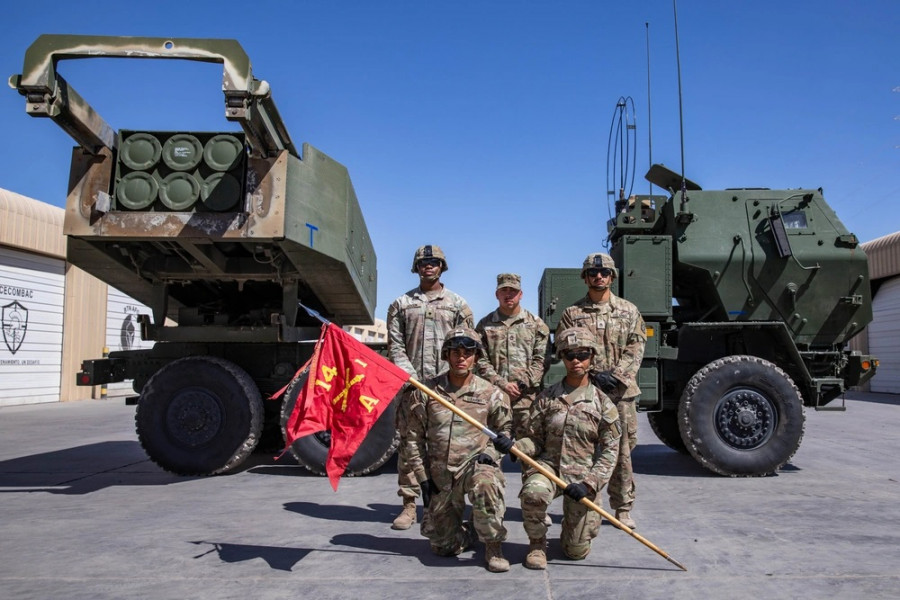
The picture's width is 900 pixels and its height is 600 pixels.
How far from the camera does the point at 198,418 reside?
6.10 metres

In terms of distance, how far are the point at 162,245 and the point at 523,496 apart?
156 inches

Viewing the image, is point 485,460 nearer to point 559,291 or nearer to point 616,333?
point 616,333

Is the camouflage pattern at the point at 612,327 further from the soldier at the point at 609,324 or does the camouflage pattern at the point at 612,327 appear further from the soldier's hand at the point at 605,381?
the soldier's hand at the point at 605,381

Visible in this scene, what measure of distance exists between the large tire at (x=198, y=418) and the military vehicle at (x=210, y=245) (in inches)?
0.4

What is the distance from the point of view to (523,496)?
11.8ft

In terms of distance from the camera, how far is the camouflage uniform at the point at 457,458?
11.8 ft


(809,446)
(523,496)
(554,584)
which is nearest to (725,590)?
(554,584)

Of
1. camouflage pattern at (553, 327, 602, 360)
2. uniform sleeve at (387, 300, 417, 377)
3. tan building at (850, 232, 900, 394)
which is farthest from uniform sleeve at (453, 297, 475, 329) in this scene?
tan building at (850, 232, 900, 394)

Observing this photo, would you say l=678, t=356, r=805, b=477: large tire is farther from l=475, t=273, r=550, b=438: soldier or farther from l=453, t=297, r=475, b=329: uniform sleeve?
l=453, t=297, r=475, b=329: uniform sleeve

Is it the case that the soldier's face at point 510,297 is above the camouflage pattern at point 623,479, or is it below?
above

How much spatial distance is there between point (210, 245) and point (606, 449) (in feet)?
12.6

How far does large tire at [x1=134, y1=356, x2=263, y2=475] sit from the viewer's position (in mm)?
6098

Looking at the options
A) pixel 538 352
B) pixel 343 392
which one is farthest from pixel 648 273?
pixel 343 392

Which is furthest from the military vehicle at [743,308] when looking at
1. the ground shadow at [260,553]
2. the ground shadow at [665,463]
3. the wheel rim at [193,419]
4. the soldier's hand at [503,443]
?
the ground shadow at [260,553]
